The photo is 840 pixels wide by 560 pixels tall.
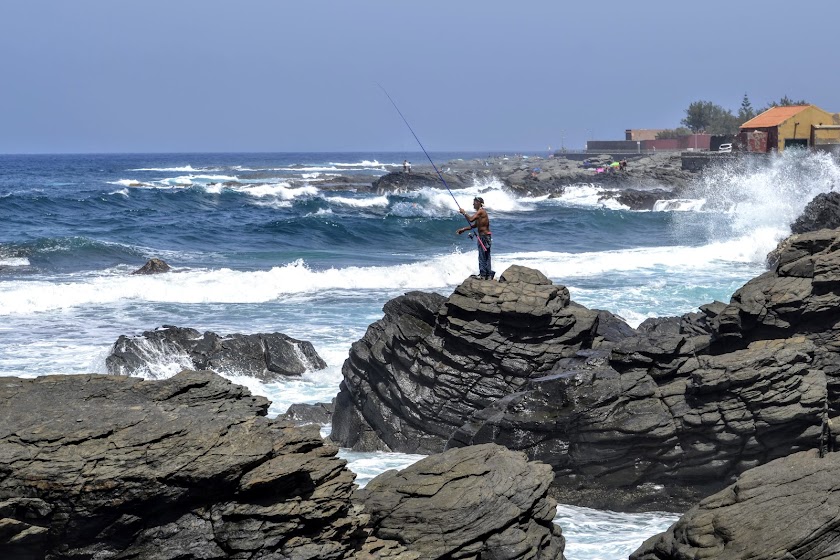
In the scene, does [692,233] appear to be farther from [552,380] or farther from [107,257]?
[552,380]

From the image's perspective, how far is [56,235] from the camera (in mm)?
A: 35094

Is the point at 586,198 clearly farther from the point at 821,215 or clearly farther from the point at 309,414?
the point at 309,414

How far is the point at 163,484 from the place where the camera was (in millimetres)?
6062

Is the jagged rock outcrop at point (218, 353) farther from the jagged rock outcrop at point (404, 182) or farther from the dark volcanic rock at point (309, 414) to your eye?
the jagged rock outcrop at point (404, 182)

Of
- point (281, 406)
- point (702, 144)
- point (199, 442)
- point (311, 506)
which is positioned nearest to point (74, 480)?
point (199, 442)

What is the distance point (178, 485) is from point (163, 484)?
9 centimetres

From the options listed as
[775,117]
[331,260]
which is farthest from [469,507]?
[775,117]

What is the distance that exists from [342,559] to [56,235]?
3121 centimetres

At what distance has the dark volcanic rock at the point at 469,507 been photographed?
23.4 feet

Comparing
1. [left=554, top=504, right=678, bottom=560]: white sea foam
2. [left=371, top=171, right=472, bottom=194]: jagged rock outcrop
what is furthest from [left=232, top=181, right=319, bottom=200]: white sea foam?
[left=554, top=504, right=678, bottom=560]: white sea foam

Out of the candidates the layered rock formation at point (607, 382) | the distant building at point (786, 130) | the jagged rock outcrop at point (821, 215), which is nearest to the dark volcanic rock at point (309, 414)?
the layered rock formation at point (607, 382)

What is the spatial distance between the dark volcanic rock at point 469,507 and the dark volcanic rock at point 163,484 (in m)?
0.57

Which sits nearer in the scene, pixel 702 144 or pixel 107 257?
pixel 107 257

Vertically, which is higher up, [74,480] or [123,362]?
[74,480]
